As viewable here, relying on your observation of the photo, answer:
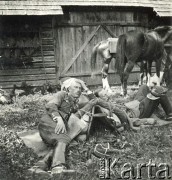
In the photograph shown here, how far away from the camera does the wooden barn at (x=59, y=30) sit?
455 inches

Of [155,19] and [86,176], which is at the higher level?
[155,19]

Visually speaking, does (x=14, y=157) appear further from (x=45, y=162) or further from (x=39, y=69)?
(x=39, y=69)

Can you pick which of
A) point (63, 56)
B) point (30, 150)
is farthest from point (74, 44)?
point (30, 150)

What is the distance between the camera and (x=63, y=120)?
5039 millimetres

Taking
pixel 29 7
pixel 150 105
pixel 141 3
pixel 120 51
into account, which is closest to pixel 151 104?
pixel 150 105

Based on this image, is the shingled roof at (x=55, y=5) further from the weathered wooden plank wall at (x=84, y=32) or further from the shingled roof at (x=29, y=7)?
the weathered wooden plank wall at (x=84, y=32)

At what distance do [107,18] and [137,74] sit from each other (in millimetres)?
2492

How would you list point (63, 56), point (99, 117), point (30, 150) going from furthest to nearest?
point (63, 56), point (99, 117), point (30, 150)

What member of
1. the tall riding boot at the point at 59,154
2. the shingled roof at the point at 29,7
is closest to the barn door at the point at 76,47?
the shingled roof at the point at 29,7

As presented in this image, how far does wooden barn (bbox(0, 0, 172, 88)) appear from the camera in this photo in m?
11.5

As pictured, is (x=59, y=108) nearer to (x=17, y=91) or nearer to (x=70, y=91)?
(x=70, y=91)

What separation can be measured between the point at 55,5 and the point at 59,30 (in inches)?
45.3

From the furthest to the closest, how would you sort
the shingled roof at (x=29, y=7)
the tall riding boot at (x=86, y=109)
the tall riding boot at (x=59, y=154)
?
the shingled roof at (x=29, y=7)
the tall riding boot at (x=86, y=109)
the tall riding boot at (x=59, y=154)

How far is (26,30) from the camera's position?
11773mm
